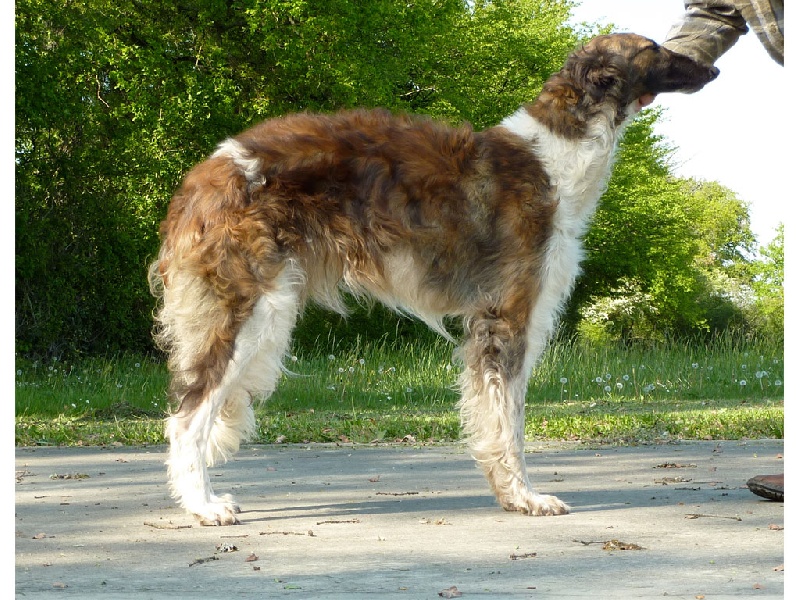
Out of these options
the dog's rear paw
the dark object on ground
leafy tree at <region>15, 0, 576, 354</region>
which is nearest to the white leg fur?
the dog's rear paw

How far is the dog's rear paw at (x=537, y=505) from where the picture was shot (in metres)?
5.18

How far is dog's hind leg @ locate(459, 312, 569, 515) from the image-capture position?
5262 mm

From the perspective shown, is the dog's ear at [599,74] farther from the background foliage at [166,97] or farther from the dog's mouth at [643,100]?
the background foliage at [166,97]

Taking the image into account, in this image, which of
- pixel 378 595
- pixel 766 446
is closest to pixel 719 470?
pixel 766 446

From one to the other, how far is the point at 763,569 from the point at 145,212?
18.2m

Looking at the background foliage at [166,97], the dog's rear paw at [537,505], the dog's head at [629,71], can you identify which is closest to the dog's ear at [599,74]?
the dog's head at [629,71]

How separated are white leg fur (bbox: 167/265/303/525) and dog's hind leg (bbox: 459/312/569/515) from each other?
1.00 metres

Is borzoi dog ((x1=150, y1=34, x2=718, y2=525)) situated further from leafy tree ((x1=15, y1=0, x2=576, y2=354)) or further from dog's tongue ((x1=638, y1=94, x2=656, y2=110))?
leafy tree ((x1=15, y1=0, x2=576, y2=354))

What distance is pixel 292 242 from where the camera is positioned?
4.99 m

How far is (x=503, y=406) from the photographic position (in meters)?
5.28

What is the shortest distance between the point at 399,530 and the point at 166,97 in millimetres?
18555

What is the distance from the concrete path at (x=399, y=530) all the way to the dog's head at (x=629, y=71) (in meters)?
2.13

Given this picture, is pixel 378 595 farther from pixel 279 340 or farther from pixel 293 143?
pixel 293 143

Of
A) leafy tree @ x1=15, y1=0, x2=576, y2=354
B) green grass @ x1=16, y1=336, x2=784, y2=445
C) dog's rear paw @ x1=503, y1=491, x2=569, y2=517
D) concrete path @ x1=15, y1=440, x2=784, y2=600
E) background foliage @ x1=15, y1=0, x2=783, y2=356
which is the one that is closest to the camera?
concrete path @ x1=15, y1=440, x2=784, y2=600
